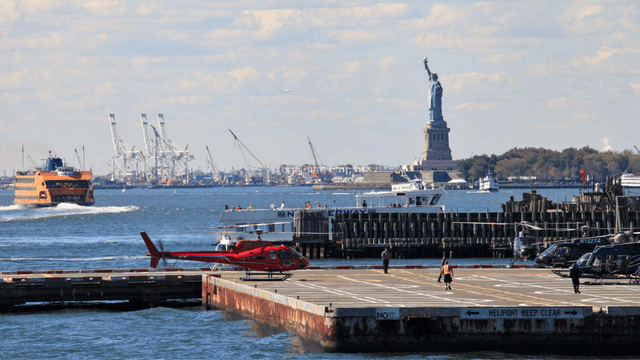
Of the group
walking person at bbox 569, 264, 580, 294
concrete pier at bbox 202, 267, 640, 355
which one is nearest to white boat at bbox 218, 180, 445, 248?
walking person at bbox 569, 264, 580, 294

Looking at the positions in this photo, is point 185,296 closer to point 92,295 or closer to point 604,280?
point 92,295

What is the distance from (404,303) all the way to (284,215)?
54378 mm

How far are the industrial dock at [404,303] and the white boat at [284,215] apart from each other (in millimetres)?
27866

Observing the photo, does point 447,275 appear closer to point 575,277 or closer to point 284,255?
point 575,277

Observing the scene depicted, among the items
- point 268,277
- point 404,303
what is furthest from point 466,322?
point 268,277

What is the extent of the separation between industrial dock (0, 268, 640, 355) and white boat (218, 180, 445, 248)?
91.4 feet

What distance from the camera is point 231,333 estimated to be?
51469mm

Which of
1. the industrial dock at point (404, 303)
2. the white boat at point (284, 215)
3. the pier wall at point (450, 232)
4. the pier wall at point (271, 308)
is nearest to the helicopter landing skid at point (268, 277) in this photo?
the industrial dock at point (404, 303)

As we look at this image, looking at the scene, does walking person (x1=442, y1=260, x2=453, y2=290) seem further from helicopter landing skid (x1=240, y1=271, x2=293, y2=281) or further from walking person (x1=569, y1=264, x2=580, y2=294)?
helicopter landing skid (x1=240, y1=271, x2=293, y2=281)

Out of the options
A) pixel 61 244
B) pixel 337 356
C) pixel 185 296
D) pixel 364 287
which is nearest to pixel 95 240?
pixel 61 244

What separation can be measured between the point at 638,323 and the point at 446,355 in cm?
759

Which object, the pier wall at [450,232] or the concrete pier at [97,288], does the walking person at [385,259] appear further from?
the pier wall at [450,232]

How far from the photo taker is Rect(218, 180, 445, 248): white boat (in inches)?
3659

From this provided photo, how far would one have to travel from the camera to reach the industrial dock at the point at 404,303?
43219mm
